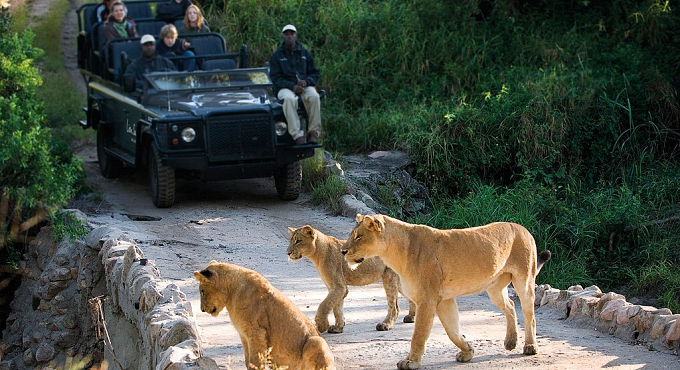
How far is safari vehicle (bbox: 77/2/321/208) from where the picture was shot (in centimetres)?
1177

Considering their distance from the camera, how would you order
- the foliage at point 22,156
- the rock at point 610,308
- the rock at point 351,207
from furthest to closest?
the rock at point 351,207, the foliage at point 22,156, the rock at point 610,308

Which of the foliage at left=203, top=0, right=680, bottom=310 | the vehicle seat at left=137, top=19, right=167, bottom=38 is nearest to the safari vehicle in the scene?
the vehicle seat at left=137, top=19, right=167, bottom=38

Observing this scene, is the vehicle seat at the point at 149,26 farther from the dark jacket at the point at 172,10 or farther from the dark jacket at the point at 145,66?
the dark jacket at the point at 145,66

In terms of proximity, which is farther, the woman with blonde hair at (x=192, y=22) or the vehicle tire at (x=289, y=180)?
the woman with blonde hair at (x=192, y=22)

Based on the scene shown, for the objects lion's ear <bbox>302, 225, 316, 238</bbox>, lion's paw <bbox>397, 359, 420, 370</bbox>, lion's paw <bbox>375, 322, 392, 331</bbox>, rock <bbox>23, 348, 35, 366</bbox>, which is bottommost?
rock <bbox>23, 348, 35, 366</bbox>

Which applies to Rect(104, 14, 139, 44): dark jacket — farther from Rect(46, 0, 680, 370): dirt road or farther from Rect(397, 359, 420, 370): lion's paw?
Rect(397, 359, 420, 370): lion's paw

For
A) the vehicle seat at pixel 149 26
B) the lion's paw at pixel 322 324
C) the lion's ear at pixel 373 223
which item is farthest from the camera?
the vehicle seat at pixel 149 26

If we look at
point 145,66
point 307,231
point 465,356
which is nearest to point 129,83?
point 145,66

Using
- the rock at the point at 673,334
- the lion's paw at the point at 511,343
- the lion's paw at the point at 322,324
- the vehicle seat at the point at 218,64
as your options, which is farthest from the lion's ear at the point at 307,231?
the vehicle seat at the point at 218,64

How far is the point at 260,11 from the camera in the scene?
18.4 metres

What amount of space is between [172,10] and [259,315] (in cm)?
1035

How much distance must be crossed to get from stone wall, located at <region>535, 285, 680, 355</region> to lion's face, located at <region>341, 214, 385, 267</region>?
2486mm

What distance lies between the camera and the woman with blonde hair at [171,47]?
13453 mm

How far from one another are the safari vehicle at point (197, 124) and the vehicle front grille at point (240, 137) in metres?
0.01
